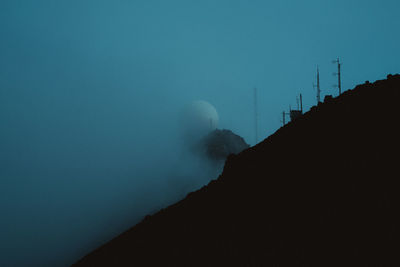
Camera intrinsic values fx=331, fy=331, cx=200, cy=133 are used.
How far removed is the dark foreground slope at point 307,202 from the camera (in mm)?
20328

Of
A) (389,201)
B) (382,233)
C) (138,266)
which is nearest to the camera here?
(382,233)

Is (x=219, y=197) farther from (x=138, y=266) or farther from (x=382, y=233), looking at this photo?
(x=382, y=233)

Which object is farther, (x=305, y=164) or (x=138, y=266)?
(x=138, y=266)

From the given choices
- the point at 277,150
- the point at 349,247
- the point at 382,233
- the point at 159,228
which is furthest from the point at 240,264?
the point at 159,228

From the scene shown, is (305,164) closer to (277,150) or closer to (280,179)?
(280,179)

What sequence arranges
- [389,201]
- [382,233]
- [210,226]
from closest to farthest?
[382,233], [389,201], [210,226]

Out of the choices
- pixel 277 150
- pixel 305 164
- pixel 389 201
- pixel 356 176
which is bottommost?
pixel 389 201

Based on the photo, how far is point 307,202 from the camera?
84.8 ft

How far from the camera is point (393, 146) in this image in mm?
25578

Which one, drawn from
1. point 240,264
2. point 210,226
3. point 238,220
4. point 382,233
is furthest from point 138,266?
point 382,233

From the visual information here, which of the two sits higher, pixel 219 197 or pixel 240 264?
pixel 219 197

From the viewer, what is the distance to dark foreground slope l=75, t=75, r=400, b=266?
2033 centimetres

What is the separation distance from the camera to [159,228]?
45812mm

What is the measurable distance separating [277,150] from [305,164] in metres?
8.71
